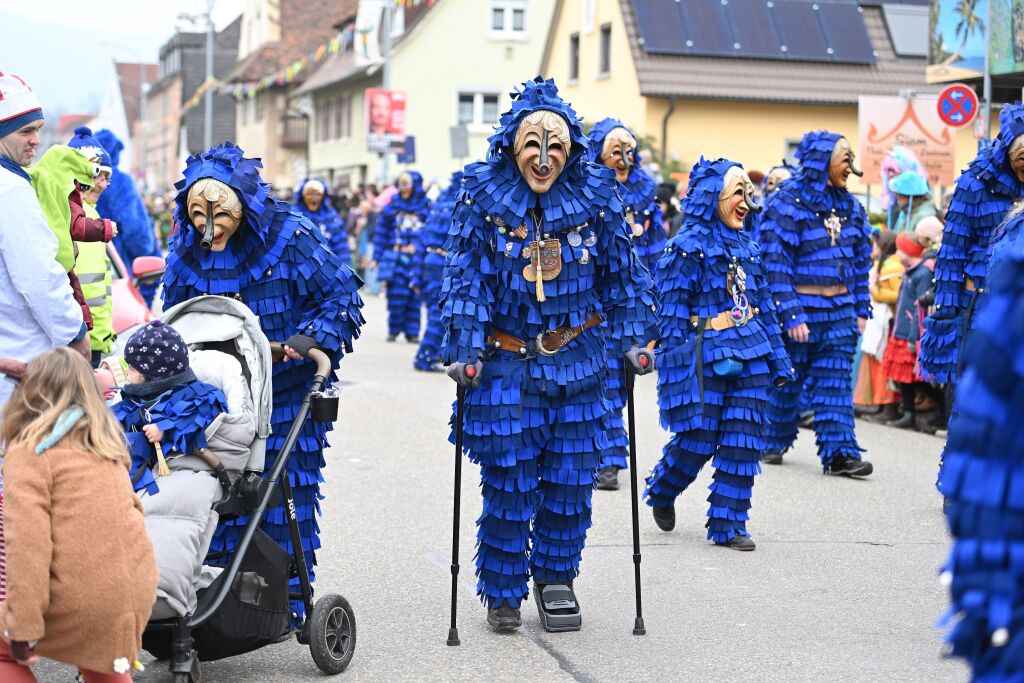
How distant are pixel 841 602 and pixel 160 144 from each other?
97.6 metres

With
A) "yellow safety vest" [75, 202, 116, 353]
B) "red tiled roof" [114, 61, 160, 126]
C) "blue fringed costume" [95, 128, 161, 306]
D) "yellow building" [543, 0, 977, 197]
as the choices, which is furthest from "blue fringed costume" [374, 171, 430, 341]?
"red tiled roof" [114, 61, 160, 126]

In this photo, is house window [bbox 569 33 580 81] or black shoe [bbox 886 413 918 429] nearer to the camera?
black shoe [bbox 886 413 918 429]

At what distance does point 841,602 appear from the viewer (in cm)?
693

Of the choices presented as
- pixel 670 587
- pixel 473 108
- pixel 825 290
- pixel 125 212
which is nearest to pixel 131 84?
pixel 473 108

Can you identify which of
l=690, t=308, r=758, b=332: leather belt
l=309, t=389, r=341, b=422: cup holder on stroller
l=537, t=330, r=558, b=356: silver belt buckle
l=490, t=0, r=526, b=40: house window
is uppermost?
l=490, t=0, r=526, b=40: house window

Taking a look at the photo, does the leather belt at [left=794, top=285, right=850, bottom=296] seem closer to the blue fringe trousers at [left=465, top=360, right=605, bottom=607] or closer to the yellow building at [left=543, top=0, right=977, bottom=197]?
the blue fringe trousers at [left=465, top=360, right=605, bottom=607]

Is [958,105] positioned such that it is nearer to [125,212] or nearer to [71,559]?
[125,212]

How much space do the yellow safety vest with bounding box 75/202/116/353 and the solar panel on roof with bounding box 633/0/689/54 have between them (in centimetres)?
2784

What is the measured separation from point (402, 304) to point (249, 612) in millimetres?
14965

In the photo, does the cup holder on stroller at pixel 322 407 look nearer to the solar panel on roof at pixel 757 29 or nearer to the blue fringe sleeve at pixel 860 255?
the blue fringe sleeve at pixel 860 255

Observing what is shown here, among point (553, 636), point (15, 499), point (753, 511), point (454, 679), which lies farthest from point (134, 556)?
point (753, 511)

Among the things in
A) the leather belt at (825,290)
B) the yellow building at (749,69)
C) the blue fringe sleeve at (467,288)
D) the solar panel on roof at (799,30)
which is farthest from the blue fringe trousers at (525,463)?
the solar panel on roof at (799,30)

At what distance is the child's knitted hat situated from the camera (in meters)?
5.13

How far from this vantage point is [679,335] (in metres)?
8.45
